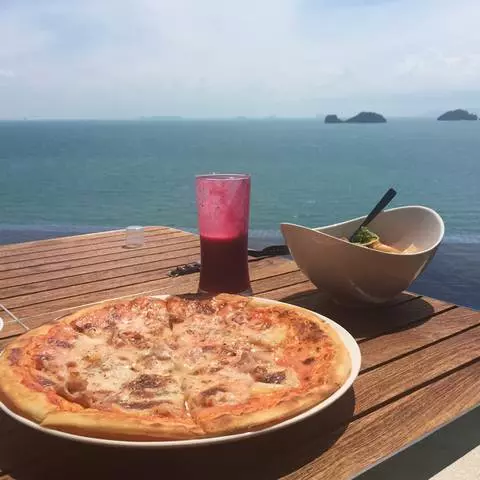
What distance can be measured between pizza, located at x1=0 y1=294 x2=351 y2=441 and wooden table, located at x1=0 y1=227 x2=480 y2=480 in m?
0.10

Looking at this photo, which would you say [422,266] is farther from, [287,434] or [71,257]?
[71,257]

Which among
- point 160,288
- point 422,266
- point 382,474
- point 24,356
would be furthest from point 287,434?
point 160,288

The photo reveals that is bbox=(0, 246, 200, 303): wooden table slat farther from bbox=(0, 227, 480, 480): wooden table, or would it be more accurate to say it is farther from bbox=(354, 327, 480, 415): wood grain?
bbox=(354, 327, 480, 415): wood grain

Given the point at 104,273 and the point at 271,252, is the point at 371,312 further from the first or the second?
the point at 104,273

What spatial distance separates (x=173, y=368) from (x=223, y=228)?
0.86 metres

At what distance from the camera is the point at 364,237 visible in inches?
94.5

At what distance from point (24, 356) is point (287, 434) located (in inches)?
28.9

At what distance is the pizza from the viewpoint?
1.25m

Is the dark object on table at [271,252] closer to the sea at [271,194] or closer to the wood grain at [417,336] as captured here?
the wood grain at [417,336]

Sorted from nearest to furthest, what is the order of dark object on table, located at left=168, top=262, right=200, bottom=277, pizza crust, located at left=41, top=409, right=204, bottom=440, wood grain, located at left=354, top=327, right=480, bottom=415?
pizza crust, located at left=41, top=409, right=204, bottom=440 → wood grain, located at left=354, top=327, right=480, bottom=415 → dark object on table, located at left=168, top=262, right=200, bottom=277

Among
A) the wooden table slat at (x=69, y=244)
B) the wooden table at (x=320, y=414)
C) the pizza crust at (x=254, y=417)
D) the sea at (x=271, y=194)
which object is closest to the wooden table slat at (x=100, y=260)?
the wooden table at (x=320, y=414)

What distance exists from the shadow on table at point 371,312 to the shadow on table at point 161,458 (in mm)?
724

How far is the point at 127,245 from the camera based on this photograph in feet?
11.8

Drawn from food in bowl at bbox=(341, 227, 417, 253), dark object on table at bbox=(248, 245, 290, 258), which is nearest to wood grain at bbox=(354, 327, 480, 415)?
food in bowl at bbox=(341, 227, 417, 253)
